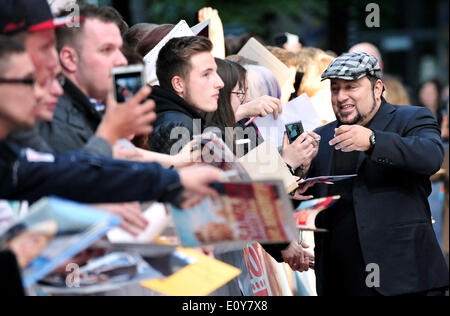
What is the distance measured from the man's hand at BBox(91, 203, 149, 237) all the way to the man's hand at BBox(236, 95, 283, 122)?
2403mm

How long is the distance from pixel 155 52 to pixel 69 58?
5.18 feet

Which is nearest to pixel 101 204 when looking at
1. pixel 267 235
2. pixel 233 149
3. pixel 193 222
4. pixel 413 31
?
pixel 193 222

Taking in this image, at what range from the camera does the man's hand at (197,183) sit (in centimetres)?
323

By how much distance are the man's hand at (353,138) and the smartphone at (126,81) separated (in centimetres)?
201

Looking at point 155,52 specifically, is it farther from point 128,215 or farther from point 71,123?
point 128,215

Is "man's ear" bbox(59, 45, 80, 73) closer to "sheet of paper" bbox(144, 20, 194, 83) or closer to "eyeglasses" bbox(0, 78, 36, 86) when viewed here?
"eyeglasses" bbox(0, 78, 36, 86)

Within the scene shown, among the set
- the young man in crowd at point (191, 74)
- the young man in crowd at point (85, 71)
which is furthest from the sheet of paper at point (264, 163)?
the young man in crowd at point (85, 71)

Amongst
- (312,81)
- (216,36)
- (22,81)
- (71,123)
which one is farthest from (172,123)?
(312,81)

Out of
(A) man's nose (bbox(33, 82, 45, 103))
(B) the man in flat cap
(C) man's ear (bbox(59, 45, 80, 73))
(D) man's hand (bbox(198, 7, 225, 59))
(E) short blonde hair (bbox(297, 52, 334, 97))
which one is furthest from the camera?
(E) short blonde hair (bbox(297, 52, 334, 97))

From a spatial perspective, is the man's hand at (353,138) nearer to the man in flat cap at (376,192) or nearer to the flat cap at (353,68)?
the man in flat cap at (376,192)

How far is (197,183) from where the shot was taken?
323 centimetres

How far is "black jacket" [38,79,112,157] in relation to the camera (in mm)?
3615

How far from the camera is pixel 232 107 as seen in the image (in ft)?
18.6

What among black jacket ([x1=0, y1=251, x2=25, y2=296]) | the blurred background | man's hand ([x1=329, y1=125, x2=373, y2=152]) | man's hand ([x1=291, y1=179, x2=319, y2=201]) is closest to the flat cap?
man's hand ([x1=329, y1=125, x2=373, y2=152])
